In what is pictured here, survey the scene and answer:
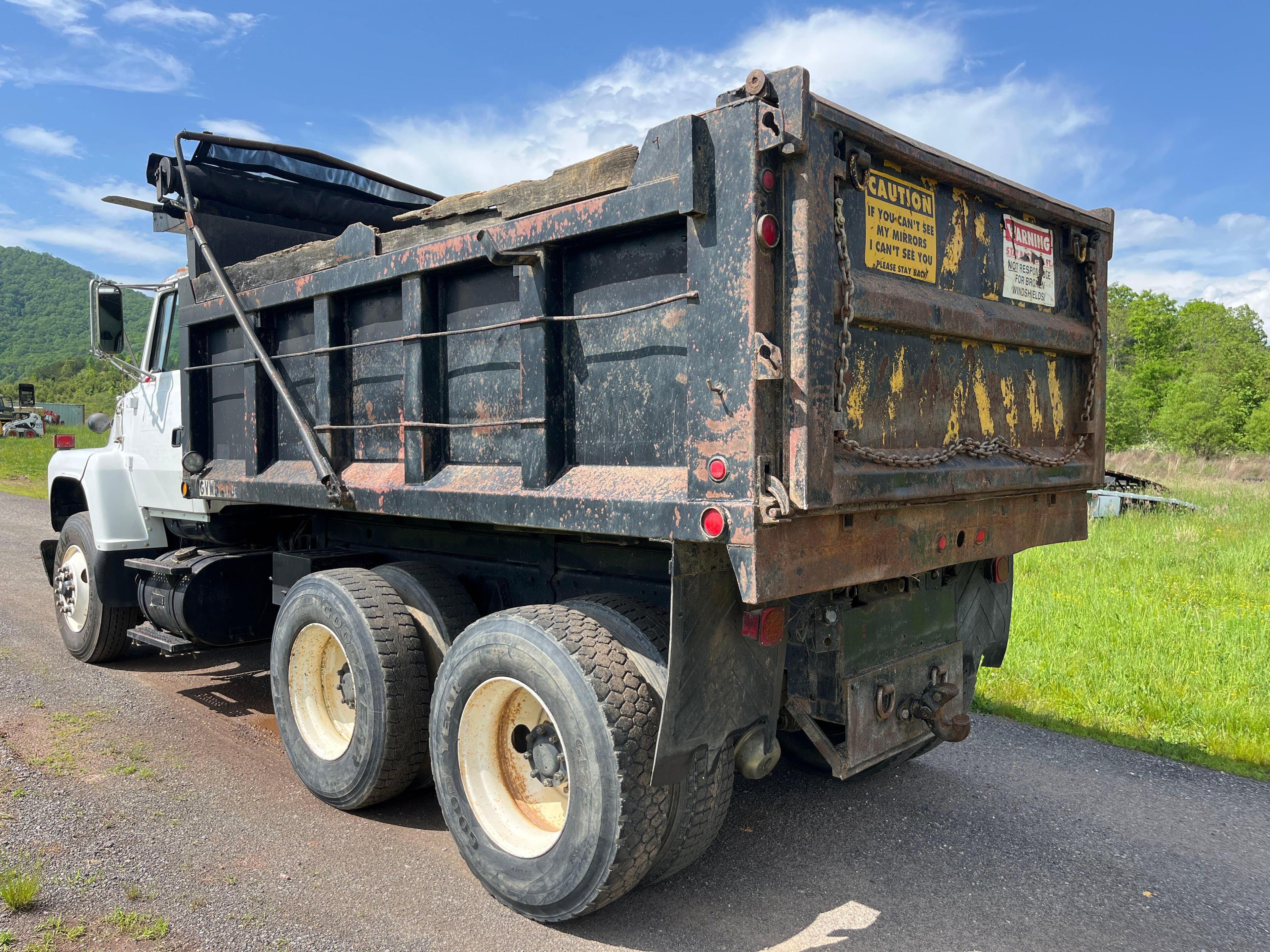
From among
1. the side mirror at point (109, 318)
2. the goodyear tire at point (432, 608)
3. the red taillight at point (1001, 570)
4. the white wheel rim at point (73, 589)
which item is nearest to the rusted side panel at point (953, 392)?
the red taillight at point (1001, 570)

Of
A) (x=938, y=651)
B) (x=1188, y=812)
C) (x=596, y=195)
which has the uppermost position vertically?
(x=596, y=195)

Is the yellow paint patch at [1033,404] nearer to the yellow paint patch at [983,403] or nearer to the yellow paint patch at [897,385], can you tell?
the yellow paint patch at [983,403]

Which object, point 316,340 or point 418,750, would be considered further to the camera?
point 316,340

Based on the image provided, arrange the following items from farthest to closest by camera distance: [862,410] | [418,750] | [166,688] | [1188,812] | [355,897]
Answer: [166,688], [1188,812], [418,750], [355,897], [862,410]

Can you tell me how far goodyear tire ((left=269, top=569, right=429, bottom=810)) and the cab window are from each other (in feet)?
7.47

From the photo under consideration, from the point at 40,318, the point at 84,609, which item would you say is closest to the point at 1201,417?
the point at 84,609

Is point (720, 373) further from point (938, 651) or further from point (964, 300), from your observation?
point (938, 651)

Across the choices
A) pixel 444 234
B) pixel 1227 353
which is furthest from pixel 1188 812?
pixel 1227 353

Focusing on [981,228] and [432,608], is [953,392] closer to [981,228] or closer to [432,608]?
[981,228]

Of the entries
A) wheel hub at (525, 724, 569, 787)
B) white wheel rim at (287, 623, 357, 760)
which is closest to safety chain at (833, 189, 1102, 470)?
wheel hub at (525, 724, 569, 787)

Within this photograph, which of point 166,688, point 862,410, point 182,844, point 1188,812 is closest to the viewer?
point 862,410

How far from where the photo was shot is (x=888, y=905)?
322 cm

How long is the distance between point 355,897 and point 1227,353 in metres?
54.0

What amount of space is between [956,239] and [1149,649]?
15.7 ft
